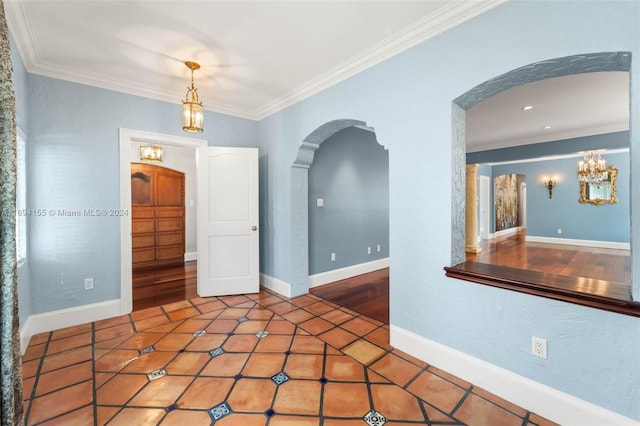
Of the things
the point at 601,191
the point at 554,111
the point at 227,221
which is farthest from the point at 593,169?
the point at 227,221

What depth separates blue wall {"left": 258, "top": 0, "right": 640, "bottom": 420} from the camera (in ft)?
4.61

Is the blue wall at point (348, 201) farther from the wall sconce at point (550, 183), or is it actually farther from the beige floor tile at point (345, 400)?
the wall sconce at point (550, 183)

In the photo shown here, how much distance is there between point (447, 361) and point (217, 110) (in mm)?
3787

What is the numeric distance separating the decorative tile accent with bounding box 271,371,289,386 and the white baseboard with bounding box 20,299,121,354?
2.18m

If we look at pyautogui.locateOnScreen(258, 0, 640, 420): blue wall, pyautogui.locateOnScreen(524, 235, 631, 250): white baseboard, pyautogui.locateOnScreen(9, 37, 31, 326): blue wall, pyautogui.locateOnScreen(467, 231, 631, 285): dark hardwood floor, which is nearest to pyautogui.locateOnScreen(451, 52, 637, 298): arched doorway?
pyautogui.locateOnScreen(258, 0, 640, 420): blue wall

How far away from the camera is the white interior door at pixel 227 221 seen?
351 centimetres

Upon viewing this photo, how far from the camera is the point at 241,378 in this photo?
1.93 meters

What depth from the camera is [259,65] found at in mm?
2660

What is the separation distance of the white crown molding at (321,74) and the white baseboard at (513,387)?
7.70 ft

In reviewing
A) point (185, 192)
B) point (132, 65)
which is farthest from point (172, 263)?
point (132, 65)

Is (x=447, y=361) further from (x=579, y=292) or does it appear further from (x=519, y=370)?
(x=579, y=292)

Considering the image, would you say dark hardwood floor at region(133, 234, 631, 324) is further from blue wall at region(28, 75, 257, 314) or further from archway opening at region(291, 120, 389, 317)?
blue wall at region(28, 75, 257, 314)

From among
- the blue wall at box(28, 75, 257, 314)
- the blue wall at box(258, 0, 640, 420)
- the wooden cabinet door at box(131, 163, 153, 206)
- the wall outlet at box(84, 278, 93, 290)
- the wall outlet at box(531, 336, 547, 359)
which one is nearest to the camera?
the blue wall at box(258, 0, 640, 420)

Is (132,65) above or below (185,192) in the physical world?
above
